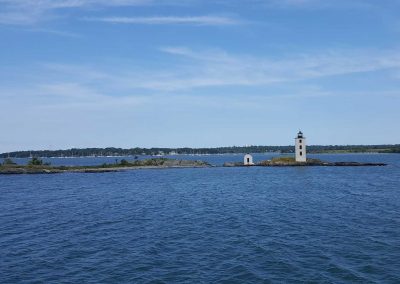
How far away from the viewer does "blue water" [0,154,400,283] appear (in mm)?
26469

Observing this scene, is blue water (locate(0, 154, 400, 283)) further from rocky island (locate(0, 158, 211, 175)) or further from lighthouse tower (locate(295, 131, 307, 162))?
rocky island (locate(0, 158, 211, 175))

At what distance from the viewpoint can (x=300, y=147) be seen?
154 m

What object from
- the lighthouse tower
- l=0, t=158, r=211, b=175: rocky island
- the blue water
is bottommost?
the blue water

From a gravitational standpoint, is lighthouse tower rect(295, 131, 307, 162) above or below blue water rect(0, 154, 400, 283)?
above

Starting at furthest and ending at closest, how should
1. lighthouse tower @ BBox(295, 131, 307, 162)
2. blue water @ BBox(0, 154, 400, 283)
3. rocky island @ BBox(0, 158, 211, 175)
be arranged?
rocky island @ BBox(0, 158, 211, 175), lighthouse tower @ BBox(295, 131, 307, 162), blue water @ BBox(0, 154, 400, 283)

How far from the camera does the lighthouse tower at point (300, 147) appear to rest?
147 m

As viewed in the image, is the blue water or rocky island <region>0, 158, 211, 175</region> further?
rocky island <region>0, 158, 211, 175</region>

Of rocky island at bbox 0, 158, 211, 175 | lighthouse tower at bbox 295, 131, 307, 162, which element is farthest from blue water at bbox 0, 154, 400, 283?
rocky island at bbox 0, 158, 211, 175

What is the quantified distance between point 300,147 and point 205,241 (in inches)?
4910

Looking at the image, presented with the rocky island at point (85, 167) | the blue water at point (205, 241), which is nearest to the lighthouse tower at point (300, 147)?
the rocky island at point (85, 167)

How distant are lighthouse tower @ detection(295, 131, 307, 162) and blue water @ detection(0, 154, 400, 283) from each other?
82.8 meters

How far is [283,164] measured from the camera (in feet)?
528

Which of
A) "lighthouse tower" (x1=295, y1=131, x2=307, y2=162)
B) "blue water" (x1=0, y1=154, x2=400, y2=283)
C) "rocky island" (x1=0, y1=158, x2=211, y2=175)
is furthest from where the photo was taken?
"rocky island" (x1=0, y1=158, x2=211, y2=175)

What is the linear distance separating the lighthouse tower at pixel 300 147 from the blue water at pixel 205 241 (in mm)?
82812
